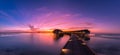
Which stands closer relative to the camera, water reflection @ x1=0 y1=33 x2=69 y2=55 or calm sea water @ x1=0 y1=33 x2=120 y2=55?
water reflection @ x1=0 y1=33 x2=69 y2=55

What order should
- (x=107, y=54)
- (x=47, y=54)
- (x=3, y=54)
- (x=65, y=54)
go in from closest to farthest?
(x=65, y=54) → (x=3, y=54) → (x=47, y=54) → (x=107, y=54)

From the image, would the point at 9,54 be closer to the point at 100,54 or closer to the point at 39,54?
the point at 39,54

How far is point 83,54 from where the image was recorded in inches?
616

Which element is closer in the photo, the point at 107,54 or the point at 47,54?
the point at 47,54

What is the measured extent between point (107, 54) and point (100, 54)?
1512 millimetres

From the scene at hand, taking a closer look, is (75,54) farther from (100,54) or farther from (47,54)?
(100,54)

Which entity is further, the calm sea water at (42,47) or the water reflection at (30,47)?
the calm sea water at (42,47)

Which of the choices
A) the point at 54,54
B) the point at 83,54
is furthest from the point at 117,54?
the point at 83,54

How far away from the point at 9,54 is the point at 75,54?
16.5 metres

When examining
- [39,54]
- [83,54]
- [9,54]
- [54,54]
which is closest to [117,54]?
[54,54]

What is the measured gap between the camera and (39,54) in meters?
29.3

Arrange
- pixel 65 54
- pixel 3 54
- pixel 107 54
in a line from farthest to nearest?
pixel 107 54, pixel 3 54, pixel 65 54

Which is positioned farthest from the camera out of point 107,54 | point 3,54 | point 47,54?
point 107,54

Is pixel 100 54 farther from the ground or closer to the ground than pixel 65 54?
closer to the ground
